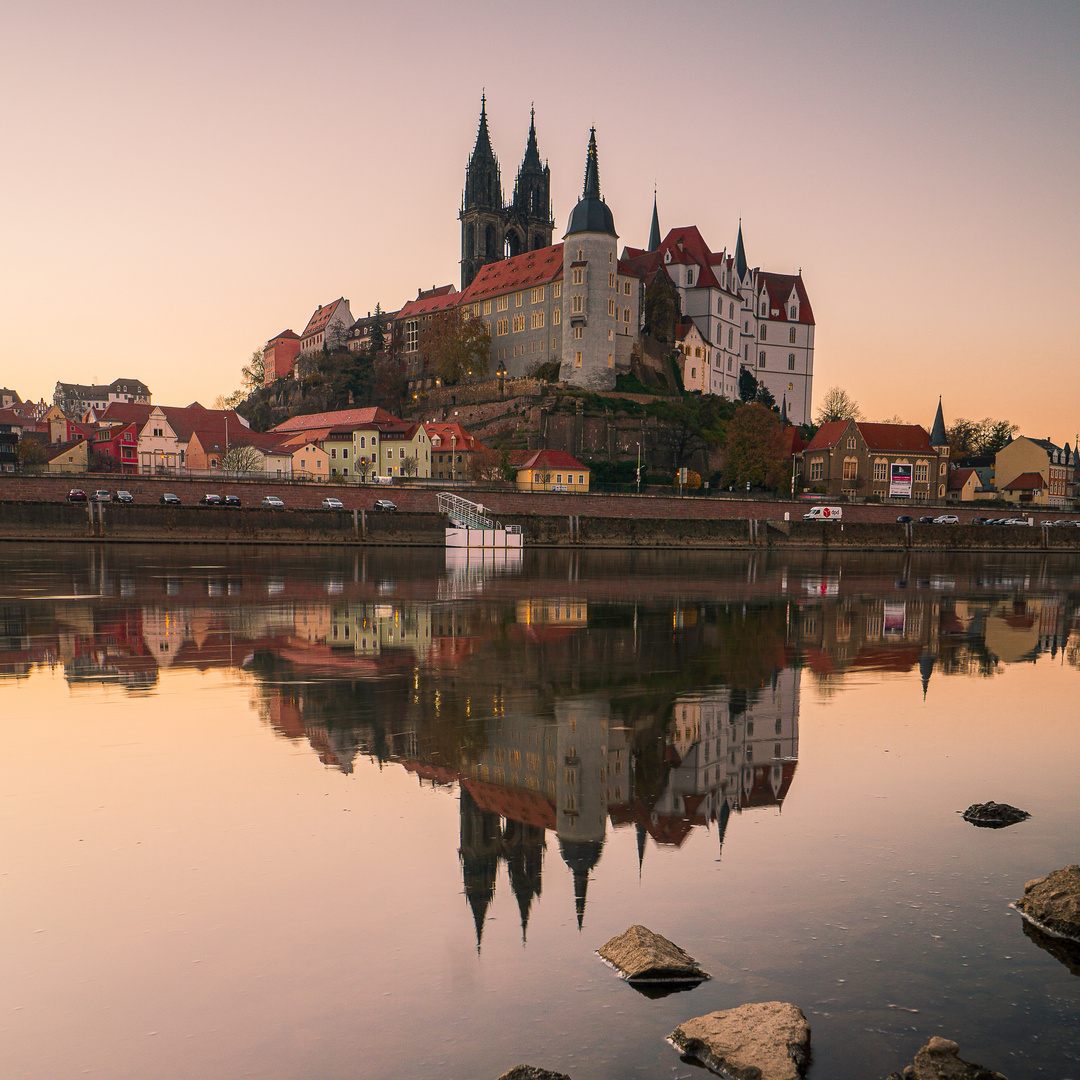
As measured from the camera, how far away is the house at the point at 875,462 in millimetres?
106125

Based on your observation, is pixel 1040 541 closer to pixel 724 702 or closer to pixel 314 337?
pixel 724 702

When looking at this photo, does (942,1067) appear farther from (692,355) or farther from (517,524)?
(692,355)

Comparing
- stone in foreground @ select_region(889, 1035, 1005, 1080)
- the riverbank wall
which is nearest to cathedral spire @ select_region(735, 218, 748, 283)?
the riverbank wall

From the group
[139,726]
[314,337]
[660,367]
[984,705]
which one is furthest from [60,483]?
[314,337]

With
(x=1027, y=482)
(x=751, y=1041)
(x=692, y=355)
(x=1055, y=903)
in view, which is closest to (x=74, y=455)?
(x=692, y=355)

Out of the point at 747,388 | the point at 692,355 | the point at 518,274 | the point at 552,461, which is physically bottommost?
the point at 552,461

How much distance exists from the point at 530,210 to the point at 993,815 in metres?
164

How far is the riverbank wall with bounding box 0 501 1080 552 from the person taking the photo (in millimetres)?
57906

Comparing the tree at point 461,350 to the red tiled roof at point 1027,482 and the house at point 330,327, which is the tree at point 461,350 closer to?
the house at point 330,327

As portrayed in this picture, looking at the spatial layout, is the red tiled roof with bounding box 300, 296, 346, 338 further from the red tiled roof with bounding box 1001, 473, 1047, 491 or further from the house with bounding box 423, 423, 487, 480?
the red tiled roof with bounding box 1001, 473, 1047, 491

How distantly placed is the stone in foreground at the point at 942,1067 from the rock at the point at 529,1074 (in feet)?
5.52

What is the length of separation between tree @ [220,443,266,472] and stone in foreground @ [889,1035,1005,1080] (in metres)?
108

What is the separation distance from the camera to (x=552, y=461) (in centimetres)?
9400

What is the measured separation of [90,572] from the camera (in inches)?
1342
